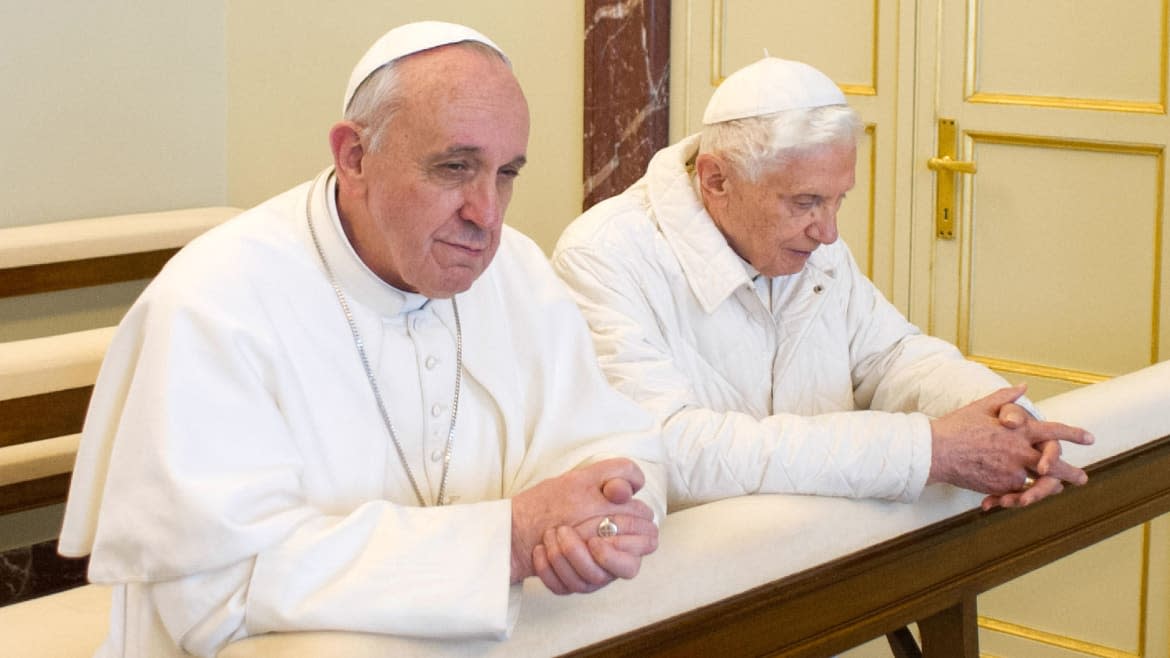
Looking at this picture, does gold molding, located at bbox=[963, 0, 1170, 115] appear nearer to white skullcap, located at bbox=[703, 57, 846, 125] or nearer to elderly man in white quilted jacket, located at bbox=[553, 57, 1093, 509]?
elderly man in white quilted jacket, located at bbox=[553, 57, 1093, 509]

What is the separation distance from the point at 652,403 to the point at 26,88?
3.15 meters

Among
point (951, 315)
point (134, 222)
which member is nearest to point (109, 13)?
point (134, 222)

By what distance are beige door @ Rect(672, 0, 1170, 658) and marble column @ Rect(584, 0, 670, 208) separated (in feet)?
1.68

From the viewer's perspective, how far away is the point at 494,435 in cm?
255

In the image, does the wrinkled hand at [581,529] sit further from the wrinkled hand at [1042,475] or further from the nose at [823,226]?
the nose at [823,226]

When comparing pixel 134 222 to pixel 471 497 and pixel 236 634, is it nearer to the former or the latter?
pixel 471 497

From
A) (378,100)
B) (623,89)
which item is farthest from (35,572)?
(378,100)

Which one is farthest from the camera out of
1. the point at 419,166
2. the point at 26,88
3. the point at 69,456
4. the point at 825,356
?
the point at 26,88

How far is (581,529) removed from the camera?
2.12 m

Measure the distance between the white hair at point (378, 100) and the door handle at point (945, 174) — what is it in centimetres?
260

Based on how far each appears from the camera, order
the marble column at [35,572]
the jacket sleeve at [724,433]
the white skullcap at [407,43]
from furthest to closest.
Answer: the marble column at [35,572]
the jacket sleeve at [724,433]
the white skullcap at [407,43]

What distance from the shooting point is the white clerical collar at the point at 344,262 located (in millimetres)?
2377

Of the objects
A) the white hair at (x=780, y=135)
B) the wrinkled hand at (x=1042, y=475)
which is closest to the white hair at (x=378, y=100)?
the white hair at (x=780, y=135)

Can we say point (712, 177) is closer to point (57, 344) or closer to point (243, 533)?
point (243, 533)
